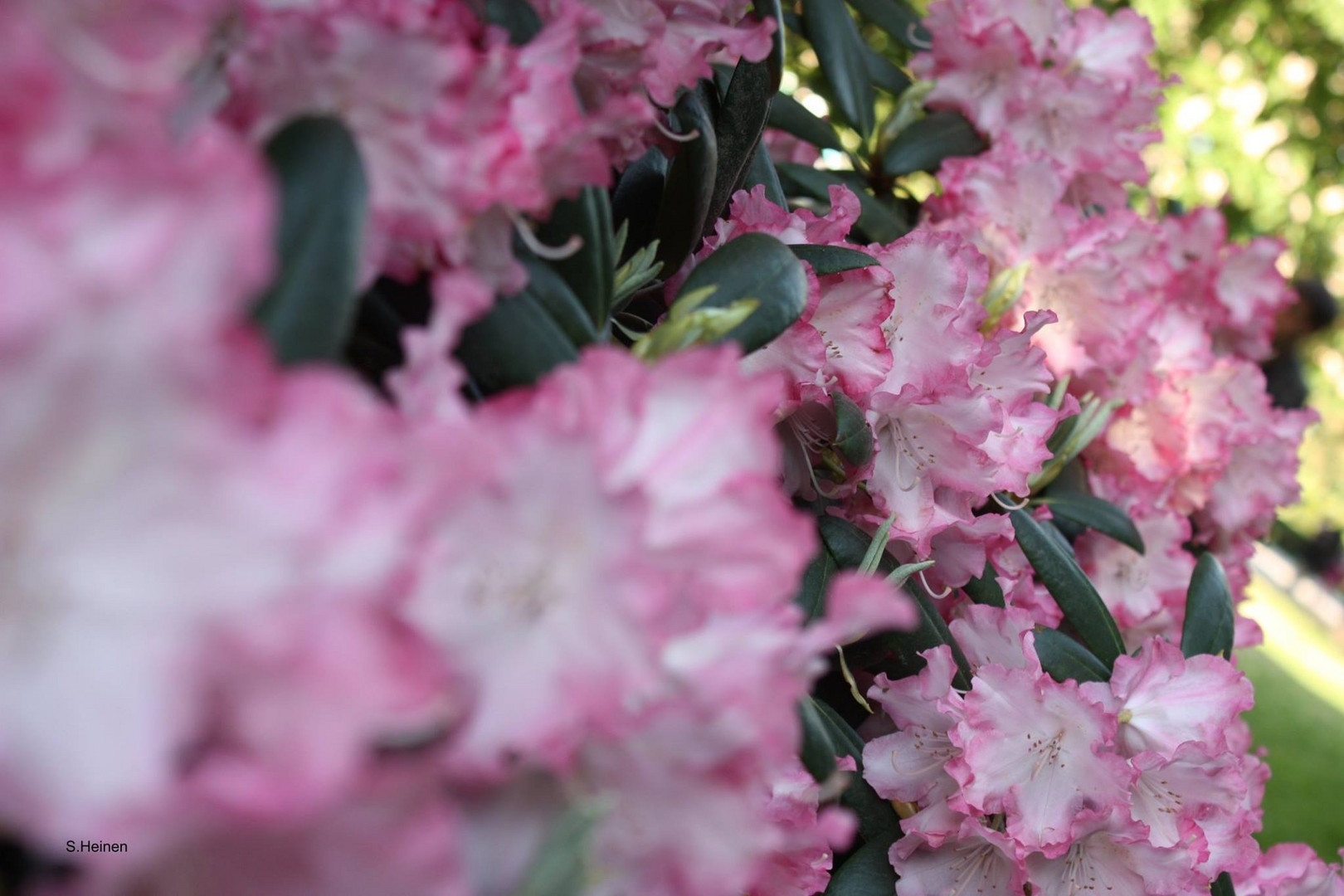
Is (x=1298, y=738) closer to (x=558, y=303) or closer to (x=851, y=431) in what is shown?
(x=851, y=431)

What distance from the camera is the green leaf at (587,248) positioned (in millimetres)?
543

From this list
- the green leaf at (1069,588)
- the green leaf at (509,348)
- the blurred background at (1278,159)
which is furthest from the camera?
the blurred background at (1278,159)

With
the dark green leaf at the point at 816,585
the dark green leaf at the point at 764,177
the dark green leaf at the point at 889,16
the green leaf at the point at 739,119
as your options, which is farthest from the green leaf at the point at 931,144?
the dark green leaf at the point at 816,585

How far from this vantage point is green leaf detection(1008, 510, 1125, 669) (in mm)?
941

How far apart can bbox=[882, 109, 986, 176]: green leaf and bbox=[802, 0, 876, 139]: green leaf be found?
0.05 metres

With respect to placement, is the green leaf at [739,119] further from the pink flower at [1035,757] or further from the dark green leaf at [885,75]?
the dark green leaf at [885,75]

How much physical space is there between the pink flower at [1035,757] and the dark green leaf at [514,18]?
21.2 inches

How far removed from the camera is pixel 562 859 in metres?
0.35

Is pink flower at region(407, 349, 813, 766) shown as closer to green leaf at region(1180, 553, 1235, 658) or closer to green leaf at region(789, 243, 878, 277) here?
green leaf at region(789, 243, 878, 277)

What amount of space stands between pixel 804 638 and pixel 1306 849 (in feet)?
2.97

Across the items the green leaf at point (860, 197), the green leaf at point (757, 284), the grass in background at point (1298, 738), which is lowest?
the grass in background at point (1298, 738)

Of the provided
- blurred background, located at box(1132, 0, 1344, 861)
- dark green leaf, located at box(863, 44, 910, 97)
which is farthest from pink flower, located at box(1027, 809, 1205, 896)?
blurred background, located at box(1132, 0, 1344, 861)

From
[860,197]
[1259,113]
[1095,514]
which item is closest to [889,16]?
[860,197]

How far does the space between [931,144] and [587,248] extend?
72cm
